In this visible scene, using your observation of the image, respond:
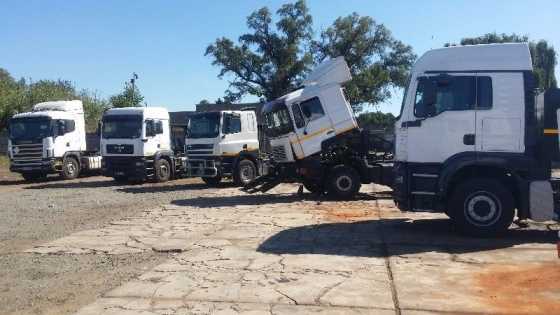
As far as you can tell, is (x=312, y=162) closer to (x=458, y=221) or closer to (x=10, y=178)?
(x=458, y=221)

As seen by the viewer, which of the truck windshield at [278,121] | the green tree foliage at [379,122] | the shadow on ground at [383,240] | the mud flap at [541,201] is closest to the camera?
the shadow on ground at [383,240]

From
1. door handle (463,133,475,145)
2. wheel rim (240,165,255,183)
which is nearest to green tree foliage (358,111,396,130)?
door handle (463,133,475,145)

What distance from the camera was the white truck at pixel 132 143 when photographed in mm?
19422

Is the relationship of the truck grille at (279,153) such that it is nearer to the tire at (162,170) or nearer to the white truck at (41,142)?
the tire at (162,170)

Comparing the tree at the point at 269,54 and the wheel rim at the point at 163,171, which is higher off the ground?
the tree at the point at 269,54

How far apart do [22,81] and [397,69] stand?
34552mm

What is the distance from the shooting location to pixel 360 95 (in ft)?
143

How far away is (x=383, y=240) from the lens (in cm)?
877

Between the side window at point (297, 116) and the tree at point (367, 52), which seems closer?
the side window at point (297, 116)

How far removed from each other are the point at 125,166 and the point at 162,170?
150 cm

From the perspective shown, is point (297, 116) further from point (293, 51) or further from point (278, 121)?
point (293, 51)

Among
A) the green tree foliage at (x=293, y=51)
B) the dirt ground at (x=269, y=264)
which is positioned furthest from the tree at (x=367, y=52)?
the dirt ground at (x=269, y=264)

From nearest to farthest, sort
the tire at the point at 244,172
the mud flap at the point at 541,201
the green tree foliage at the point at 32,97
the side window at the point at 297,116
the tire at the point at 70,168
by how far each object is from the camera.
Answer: the mud flap at the point at 541,201 < the side window at the point at 297,116 < the tire at the point at 244,172 < the tire at the point at 70,168 < the green tree foliage at the point at 32,97

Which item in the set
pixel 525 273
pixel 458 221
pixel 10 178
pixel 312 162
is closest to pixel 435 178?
pixel 458 221
